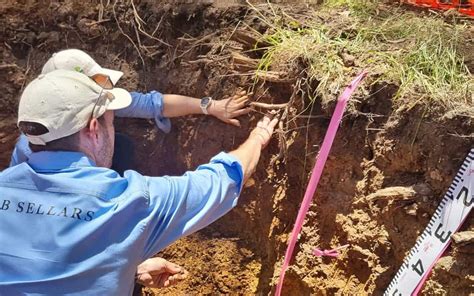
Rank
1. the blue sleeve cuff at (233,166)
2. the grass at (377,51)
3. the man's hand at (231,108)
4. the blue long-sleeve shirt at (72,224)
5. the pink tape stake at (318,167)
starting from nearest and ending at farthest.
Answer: the blue long-sleeve shirt at (72,224), the blue sleeve cuff at (233,166), the grass at (377,51), the pink tape stake at (318,167), the man's hand at (231,108)

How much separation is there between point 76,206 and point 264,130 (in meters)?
0.89

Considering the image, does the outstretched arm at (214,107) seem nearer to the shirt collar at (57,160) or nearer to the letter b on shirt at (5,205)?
the shirt collar at (57,160)

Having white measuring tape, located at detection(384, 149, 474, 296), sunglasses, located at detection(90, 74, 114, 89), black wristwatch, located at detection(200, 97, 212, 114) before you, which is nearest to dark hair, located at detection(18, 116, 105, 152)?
sunglasses, located at detection(90, 74, 114, 89)

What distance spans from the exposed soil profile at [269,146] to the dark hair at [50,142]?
34.4 inches

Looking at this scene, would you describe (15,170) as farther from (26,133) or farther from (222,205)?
(222,205)

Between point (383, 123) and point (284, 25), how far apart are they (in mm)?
643

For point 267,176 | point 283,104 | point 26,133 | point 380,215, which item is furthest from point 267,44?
point 26,133

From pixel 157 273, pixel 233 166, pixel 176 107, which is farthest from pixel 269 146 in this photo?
pixel 157 273

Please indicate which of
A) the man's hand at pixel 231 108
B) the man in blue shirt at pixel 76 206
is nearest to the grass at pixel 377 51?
the man's hand at pixel 231 108

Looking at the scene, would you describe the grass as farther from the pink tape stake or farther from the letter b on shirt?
the letter b on shirt

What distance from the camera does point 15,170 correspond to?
5.32 ft

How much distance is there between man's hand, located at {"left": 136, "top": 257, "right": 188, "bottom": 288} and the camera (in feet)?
7.03

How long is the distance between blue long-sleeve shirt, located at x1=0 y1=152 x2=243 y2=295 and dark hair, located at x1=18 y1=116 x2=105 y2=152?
0.09 feet

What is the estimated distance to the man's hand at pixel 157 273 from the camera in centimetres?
214
